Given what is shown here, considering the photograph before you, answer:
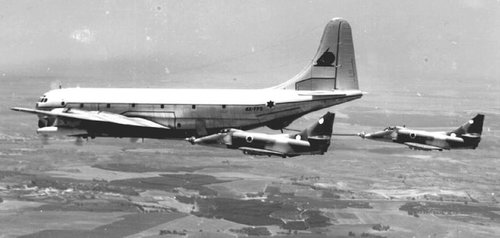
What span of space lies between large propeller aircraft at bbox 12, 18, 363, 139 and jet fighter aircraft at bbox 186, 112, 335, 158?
10.7 metres

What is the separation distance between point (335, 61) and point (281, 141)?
1354 cm

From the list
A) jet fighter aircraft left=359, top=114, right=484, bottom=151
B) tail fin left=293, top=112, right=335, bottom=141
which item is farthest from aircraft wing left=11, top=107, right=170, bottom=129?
jet fighter aircraft left=359, top=114, right=484, bottom=151

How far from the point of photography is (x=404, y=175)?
124 m

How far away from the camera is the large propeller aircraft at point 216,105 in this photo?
51.5 meters

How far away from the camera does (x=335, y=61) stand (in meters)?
52.1

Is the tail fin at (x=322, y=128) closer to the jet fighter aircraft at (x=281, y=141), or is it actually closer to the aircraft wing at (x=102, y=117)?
the jet fighter aircraft at (x=281, y=141)

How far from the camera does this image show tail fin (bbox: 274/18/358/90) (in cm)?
5119

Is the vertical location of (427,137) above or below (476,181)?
above

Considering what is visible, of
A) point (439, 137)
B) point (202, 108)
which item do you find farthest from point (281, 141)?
point (202, 108)

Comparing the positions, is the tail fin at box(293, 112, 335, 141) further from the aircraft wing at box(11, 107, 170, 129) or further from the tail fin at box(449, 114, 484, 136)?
the aircraft wing at box(11, 107, 170, 129)

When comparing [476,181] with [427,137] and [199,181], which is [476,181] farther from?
[427,137]

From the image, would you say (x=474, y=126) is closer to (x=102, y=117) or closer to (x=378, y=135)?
(x=378, y=135)

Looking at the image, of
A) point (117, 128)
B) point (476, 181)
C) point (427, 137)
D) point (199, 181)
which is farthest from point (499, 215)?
point (117, 128)

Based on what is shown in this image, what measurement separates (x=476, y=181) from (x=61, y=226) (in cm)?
8799
